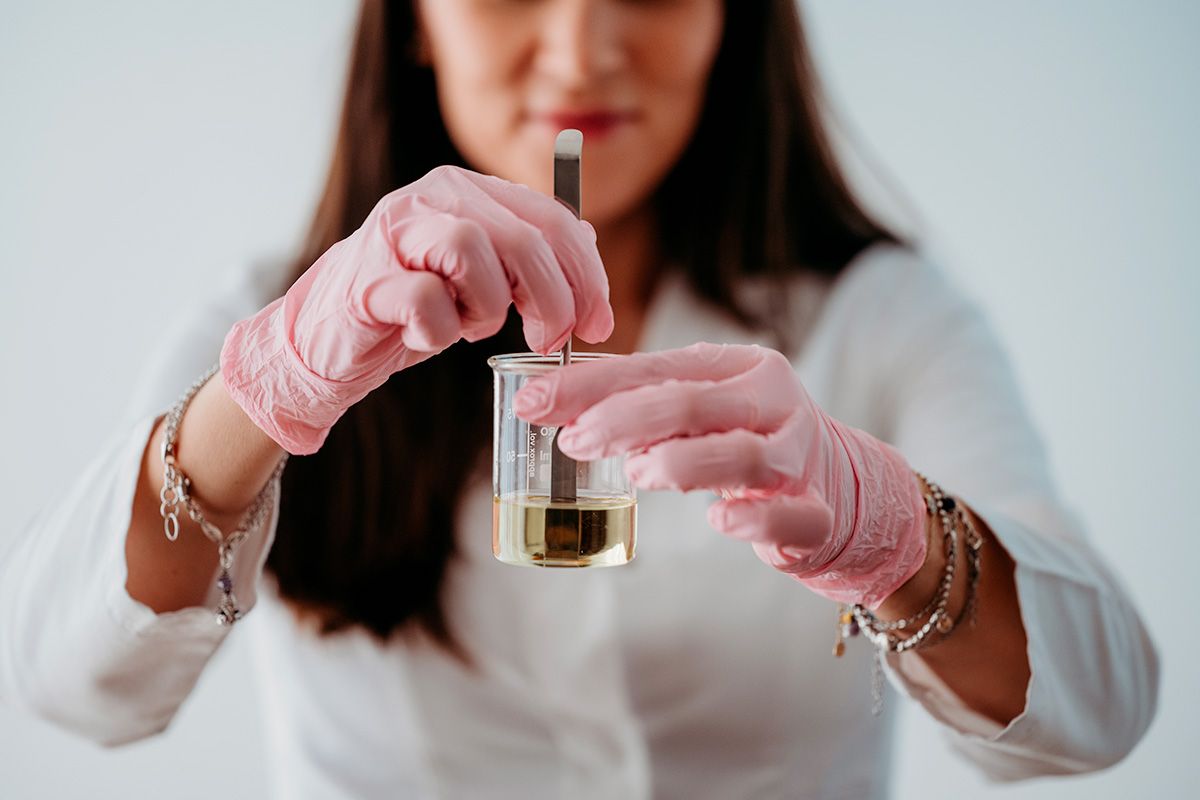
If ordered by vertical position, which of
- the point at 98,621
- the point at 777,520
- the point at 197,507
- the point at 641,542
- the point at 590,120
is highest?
the point at 590,120

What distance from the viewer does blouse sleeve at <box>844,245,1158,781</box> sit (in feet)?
3.41

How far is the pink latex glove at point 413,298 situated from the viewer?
0.76 metres

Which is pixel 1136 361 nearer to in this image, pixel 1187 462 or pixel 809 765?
pixel 1187 462

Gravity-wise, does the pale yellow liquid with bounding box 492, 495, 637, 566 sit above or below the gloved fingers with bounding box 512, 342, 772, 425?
below

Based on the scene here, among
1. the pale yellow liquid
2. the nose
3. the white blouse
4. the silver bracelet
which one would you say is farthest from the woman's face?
the pale yellow liquid

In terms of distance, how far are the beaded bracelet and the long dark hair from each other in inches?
22.3

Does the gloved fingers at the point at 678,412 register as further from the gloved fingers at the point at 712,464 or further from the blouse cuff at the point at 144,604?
the blouse cuff at the point at 144,604

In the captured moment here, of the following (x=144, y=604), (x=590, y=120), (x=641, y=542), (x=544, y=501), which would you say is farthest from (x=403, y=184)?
(x=544, y=501)

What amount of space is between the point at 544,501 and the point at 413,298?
0.61 ft

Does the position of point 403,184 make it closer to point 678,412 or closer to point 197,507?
point 197,507

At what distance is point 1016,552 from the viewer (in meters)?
1.03

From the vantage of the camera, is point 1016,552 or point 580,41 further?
point 580,41

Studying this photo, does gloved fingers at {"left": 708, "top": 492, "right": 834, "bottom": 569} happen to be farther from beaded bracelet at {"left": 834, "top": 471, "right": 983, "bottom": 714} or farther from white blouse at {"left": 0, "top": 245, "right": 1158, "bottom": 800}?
white blouse at {"left": 0, "top": 245, "right": 1158, "bottom": 800}

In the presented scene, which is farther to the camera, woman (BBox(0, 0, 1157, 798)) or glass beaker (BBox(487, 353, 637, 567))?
woman (BBox(0, 0, 1157, 798))
